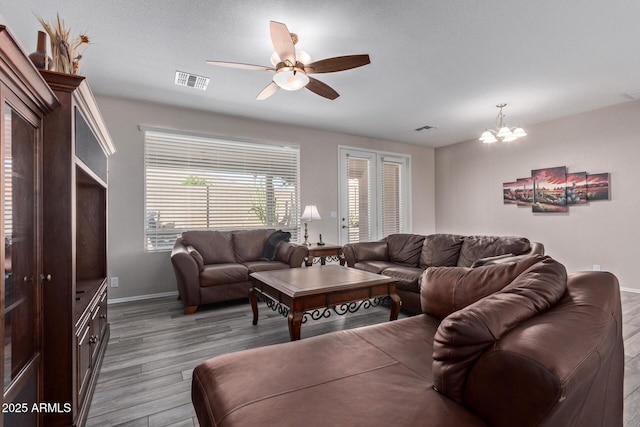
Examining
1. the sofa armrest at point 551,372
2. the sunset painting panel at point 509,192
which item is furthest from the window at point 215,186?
the sofa armrest at point 551,372

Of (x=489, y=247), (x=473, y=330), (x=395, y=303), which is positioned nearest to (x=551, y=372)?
(x=473, y=330)

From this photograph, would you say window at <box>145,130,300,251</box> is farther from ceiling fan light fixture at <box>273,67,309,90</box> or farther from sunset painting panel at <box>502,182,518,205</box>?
sunset painting panel at <box>502,182,518,205</box>

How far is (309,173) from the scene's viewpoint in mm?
5344

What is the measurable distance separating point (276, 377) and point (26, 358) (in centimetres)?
104

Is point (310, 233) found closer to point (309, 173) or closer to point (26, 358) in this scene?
point (309, 173)

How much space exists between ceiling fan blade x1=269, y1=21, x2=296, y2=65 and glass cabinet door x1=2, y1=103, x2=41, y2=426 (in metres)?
1.47

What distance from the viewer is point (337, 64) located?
7.90 feet

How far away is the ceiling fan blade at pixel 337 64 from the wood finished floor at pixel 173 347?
2305 millimetres

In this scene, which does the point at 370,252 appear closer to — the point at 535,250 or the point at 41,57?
the point at 535,250

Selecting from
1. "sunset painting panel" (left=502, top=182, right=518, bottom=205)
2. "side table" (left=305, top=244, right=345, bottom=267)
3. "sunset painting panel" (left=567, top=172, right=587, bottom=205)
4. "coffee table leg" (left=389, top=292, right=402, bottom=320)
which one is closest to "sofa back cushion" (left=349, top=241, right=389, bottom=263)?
"side table" (left=305, top=244, right=345, bottom=267)

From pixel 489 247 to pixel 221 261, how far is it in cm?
329

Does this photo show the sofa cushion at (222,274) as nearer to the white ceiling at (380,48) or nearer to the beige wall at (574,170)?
the white ceiling at (380,48)

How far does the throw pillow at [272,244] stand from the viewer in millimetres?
4230

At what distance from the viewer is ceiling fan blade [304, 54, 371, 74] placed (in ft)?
7.61
